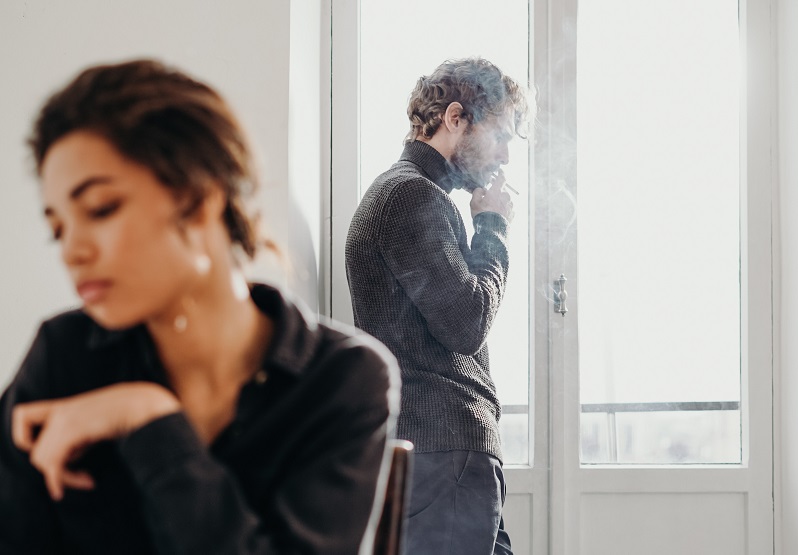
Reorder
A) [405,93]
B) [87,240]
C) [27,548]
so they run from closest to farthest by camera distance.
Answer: [87,240]
[27,548]
[405,93]

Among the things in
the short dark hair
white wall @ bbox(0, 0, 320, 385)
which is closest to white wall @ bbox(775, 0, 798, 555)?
the short dark hair

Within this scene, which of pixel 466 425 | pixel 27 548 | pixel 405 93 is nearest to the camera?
pixel 27 548

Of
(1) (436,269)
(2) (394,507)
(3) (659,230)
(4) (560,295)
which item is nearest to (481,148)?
(1) (436,269)

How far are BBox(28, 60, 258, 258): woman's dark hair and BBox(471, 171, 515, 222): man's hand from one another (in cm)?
120

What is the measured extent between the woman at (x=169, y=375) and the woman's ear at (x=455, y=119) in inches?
42.5

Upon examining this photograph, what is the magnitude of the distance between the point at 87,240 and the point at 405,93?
5.94 feet

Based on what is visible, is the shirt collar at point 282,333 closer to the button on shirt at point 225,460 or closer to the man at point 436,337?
the button on shirt at point 225,460

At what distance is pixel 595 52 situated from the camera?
243cm

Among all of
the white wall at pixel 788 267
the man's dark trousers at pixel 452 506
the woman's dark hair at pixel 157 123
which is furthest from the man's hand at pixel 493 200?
the woman's dark hair at pixel 157 123

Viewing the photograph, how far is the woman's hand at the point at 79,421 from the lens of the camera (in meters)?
0.61

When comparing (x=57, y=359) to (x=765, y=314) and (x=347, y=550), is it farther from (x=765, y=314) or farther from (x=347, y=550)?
(x=765, y=314)

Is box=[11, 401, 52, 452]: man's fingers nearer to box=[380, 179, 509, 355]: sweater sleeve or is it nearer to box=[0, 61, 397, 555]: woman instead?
box=[0, 61, 397, 555]: woman

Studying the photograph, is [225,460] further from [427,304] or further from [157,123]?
[427,304]

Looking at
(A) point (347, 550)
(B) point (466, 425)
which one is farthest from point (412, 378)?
(A) point (347, 550)
